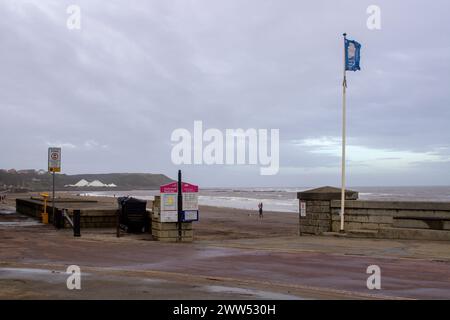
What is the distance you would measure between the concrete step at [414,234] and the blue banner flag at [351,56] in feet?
20.3

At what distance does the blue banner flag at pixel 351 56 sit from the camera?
19.7 metres

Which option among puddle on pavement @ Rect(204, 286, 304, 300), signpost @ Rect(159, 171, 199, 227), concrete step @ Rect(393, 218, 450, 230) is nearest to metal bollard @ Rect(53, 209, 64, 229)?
signpost @ Rect(159, 171, 199, 227)

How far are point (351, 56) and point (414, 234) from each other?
702 centimetres

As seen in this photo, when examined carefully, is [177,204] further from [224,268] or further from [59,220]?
[59,220]

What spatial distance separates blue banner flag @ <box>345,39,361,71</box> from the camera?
64.5ft

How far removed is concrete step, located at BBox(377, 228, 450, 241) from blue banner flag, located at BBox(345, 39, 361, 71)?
6.18 meters

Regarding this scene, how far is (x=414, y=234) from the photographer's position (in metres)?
17.1

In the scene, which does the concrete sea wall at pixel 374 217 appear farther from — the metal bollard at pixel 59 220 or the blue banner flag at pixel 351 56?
the metal bollard at pixel 59 220

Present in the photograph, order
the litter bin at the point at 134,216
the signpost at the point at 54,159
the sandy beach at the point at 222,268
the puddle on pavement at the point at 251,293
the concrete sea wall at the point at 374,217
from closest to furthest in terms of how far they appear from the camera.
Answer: the puddle on pavement at the point at 251,293 < the sandy beach at the point at 222,268 < the concrete sea wall at the point at 374,217 < the litter bin at the point at 134,216 < the signpost at the point at 54,159

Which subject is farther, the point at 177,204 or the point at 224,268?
the point at 177,204

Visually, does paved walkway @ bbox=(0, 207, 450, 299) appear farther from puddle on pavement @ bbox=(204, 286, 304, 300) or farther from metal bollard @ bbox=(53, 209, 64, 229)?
metal bollard @ bbox=(53, 209, 64, 229)

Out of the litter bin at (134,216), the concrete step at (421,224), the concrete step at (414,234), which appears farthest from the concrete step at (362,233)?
the litter bin at (134,216)

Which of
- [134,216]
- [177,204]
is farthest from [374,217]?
[134,216]

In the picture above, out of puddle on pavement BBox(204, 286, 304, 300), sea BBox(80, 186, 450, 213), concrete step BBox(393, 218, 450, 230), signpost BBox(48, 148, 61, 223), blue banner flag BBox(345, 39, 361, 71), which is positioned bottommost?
sea BBox(80, 186, 450, 213)
